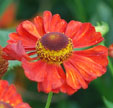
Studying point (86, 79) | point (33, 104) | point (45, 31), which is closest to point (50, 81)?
point (86, 79)

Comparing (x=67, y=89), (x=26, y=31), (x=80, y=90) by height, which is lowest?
(x=80, y=90)

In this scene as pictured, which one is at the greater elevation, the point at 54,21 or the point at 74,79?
the point at 54,21

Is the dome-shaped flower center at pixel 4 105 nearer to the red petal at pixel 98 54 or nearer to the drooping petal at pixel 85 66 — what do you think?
the drooping petal at pixel 85 66

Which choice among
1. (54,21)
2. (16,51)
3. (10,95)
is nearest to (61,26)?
(54,21)

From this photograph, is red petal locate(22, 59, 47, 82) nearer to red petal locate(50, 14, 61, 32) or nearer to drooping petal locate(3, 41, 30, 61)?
drooping petal locate(3, 41, 30, 61)

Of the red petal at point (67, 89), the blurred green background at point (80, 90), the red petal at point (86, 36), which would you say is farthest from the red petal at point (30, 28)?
the blurred green background at point (80, 90)

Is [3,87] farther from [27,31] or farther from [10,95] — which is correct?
[27,31]

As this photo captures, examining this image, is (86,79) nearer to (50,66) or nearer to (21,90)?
(50,66)
